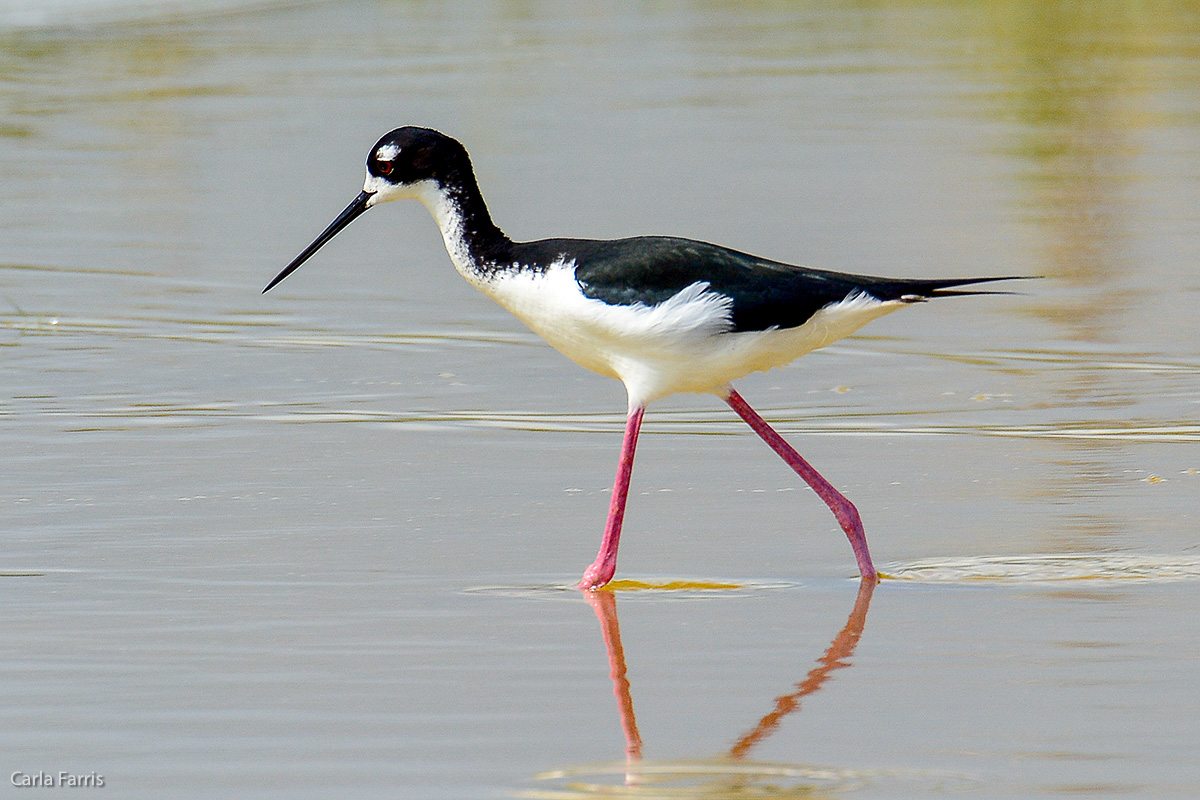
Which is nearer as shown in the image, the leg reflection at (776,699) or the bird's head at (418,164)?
the leg reflection at (776,699)

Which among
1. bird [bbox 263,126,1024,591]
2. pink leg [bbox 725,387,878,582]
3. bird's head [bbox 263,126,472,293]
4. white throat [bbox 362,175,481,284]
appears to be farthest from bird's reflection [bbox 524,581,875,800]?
bird's head [bbox 263,126,472,293]

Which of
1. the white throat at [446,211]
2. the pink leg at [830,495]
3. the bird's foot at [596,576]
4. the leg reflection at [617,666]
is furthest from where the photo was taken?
the white throat at [446,211]

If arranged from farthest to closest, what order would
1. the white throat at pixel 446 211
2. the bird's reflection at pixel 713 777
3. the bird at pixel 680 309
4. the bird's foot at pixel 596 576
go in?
the white throat at pixel 446 211 < the bird at pixel 680 309 < the bird's foot at pixel 596 576 < the bird's reflection at pixel 713 777

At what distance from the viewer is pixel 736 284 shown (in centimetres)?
545

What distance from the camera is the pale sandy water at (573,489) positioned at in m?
3.99

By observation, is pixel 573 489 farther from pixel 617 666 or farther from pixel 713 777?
pixel 713 777

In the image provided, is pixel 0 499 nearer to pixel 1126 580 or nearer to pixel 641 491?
pixel 641 491

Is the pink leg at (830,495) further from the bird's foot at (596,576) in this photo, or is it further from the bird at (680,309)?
the bird's foot at (596,576)

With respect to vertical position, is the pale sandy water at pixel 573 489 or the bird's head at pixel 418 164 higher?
the bird's head at pixel 418 164

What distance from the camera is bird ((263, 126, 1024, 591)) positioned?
17.8 ft

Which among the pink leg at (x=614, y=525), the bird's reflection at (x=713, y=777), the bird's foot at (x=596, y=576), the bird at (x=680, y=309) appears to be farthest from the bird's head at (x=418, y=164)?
the bird's reflection at (x=713, y=777)

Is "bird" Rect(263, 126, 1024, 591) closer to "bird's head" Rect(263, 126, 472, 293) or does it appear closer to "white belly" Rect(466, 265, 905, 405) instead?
"white belly" Rect(466, 265, 905, 405)

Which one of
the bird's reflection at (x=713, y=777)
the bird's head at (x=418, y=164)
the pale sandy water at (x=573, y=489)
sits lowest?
the pale sandy water at (x=573, y=489)

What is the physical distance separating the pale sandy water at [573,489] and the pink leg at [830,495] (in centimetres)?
9
